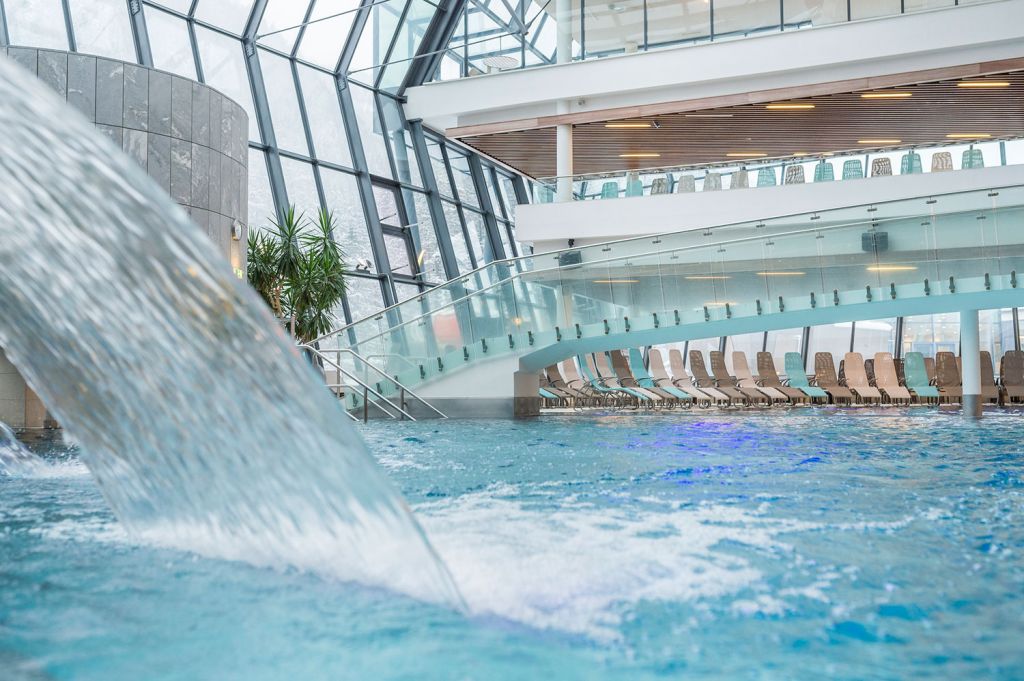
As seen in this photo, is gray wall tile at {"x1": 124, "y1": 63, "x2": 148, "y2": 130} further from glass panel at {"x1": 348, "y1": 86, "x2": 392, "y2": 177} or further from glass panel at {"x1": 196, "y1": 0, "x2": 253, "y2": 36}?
glass panel at {"x1": 348, "y1": 86, "x2": 392, "y2": 177}

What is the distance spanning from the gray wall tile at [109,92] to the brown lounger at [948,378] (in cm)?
1276

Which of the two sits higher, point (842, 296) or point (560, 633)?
point (842, 296)

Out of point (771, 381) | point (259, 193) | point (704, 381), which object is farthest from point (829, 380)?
point (259, 193)

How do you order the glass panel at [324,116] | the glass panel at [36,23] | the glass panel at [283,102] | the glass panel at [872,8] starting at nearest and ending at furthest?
the glass panel at [36,23]
the glass panel at [872,8]
the glass panel at [283,102]
the glass panel at [324,116]

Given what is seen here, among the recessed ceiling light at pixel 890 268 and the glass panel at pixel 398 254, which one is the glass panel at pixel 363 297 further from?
the recessed ceiling light at pixel 890 268

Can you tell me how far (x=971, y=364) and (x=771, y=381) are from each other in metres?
5.00

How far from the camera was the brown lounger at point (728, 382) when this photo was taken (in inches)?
592

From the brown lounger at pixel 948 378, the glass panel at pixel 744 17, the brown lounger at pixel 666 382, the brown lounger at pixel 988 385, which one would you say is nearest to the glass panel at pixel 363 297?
the brown lounger at pixel 666 382

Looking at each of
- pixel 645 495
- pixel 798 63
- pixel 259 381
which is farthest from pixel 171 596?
pixel 798 63

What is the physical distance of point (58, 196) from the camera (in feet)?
7.91

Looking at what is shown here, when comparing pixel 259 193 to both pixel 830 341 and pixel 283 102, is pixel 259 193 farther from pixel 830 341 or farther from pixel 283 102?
pixel 830 341

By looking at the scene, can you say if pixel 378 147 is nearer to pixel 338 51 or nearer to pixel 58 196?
pixel 338 51

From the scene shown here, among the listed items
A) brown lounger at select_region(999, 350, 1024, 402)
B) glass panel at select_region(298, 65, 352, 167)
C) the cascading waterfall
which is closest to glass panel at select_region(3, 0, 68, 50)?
glass panel at select_region(298, 65, 352, 167)

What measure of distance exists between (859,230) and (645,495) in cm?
737
